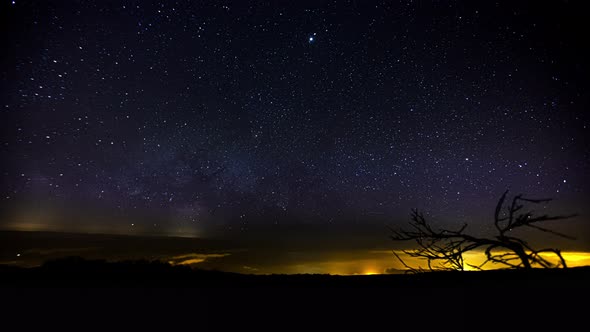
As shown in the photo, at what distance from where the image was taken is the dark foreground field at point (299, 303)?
1.99m

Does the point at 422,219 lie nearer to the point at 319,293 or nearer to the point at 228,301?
the point at 319,293

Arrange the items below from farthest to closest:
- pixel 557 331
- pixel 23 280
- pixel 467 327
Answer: pixel 23 280, pixel 467 327, pixel 557 331

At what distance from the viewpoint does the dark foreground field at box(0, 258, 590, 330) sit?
199 cm

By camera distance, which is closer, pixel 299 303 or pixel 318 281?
pixel 299 303

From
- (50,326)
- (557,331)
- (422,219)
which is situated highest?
(422,219)

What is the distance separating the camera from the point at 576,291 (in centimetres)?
228

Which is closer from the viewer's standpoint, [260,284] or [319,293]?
[319,293]

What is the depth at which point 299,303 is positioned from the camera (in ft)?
7.60

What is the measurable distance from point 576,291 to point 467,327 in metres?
1.07

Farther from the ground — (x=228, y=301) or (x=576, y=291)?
(x=576, y=291)

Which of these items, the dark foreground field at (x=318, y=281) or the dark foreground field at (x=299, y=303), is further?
the dark foreground field at (x=318, y=281)

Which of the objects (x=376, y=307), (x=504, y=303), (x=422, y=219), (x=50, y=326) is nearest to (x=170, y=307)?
(x=50, y=326)

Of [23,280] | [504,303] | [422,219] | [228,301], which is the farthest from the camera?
[422,219]

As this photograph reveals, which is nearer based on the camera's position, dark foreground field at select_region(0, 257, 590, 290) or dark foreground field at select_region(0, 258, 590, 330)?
dark foreground field at select_region(0, 258, 590, 330)
